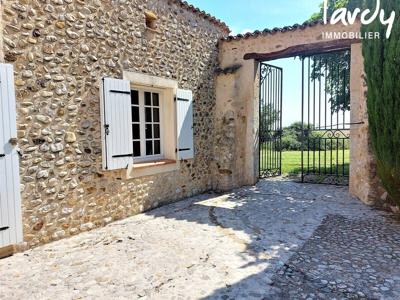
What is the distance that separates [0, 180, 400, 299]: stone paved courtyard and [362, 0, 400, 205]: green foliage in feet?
2.59

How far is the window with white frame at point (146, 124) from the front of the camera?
16.4ft

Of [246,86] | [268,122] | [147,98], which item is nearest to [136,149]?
[147,98]

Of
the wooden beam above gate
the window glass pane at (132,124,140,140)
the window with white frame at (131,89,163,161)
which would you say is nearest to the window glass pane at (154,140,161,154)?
the window with white frame at (131,89,163,161)

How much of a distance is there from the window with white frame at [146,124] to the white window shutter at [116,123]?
18.6 inches

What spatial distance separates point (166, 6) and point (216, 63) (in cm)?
185

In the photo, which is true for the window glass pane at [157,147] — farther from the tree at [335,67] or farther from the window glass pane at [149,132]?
the tree at [335,67]

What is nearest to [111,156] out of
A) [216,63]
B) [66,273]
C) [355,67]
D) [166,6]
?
[66,273]

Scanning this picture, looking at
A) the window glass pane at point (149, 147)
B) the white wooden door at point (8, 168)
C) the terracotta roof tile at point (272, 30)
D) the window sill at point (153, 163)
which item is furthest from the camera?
the terracotta roof tile at point (272, 30)

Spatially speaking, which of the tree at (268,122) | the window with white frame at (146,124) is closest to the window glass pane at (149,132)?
the window with white frame at (146,124)

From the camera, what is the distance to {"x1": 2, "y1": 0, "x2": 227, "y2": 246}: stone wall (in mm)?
3354

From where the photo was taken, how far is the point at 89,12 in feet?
13.1

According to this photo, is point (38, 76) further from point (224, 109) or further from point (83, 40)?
point (224, 109)

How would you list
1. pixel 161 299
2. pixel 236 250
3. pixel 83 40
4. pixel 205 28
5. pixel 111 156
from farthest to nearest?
pixel 205 28 → pixel 111 156 → pixel 83 40 → pixel 236 250 → pixel 161 299

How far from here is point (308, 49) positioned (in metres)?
5.86
